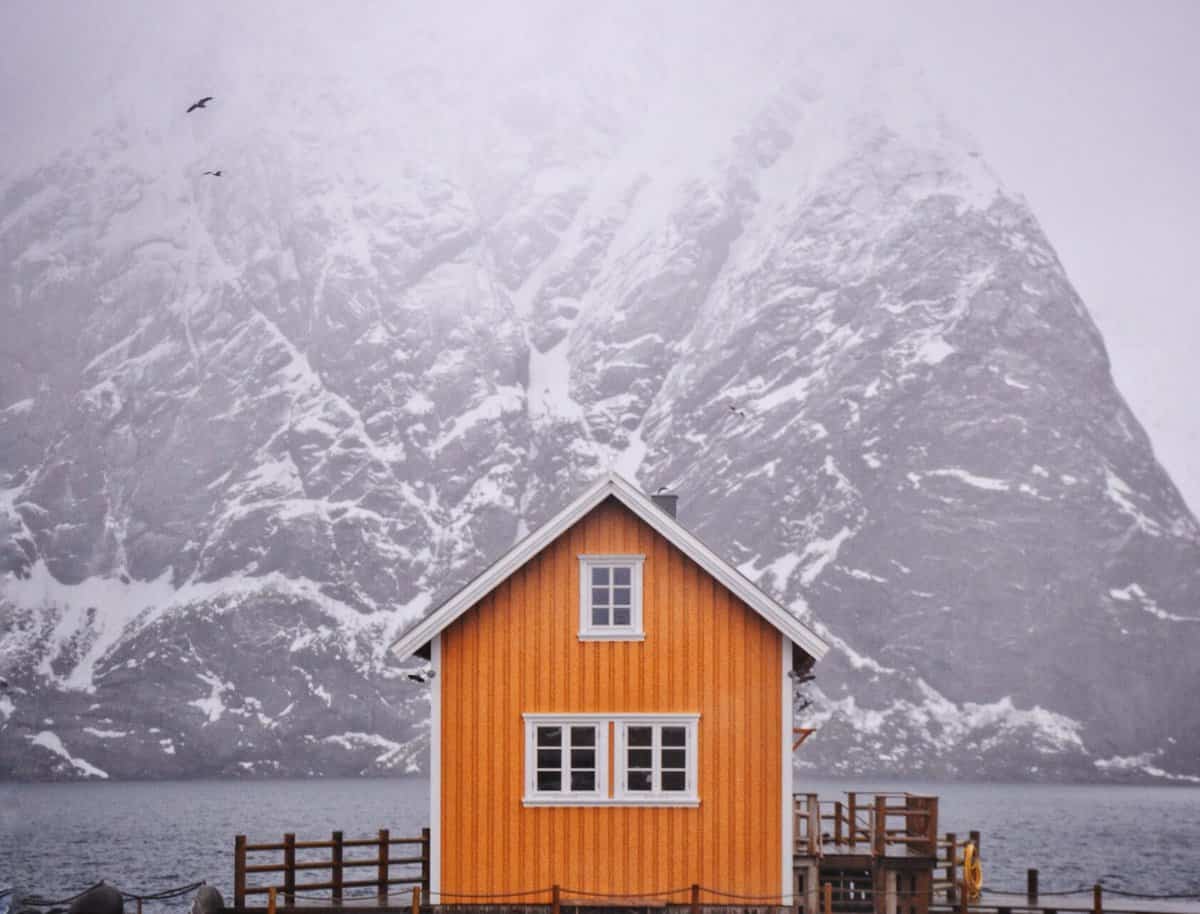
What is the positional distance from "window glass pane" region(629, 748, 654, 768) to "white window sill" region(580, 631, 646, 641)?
2302 millimetres

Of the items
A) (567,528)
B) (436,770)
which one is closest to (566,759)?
(436,770)

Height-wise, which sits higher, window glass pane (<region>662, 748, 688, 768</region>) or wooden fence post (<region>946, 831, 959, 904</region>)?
window glass pane (<region>662, 748, 688, 768</region>)

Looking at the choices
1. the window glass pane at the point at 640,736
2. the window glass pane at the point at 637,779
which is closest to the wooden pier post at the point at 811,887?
the window glass pane at the point at 637,779

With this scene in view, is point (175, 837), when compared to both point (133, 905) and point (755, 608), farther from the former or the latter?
point (755, 608)

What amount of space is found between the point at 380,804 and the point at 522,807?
15586 cm

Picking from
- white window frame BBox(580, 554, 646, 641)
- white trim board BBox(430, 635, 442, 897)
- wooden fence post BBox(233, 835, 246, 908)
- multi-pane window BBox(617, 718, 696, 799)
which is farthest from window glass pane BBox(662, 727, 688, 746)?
wooden fence post BBox(233, 835, 246, 908)

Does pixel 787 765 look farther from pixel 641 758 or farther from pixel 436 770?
pixel 436 770

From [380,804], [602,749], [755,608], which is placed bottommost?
[380,804]

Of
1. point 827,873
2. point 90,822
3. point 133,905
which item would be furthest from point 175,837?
point 827,873

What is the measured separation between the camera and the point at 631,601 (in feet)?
123

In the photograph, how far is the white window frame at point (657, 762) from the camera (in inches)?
1452

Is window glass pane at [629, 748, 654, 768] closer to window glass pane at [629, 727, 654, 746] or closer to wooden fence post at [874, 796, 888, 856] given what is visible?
window glass pane at [629, 727, 654, 746]

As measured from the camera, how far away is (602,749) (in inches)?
1463

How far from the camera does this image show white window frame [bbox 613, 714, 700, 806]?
121 ft
